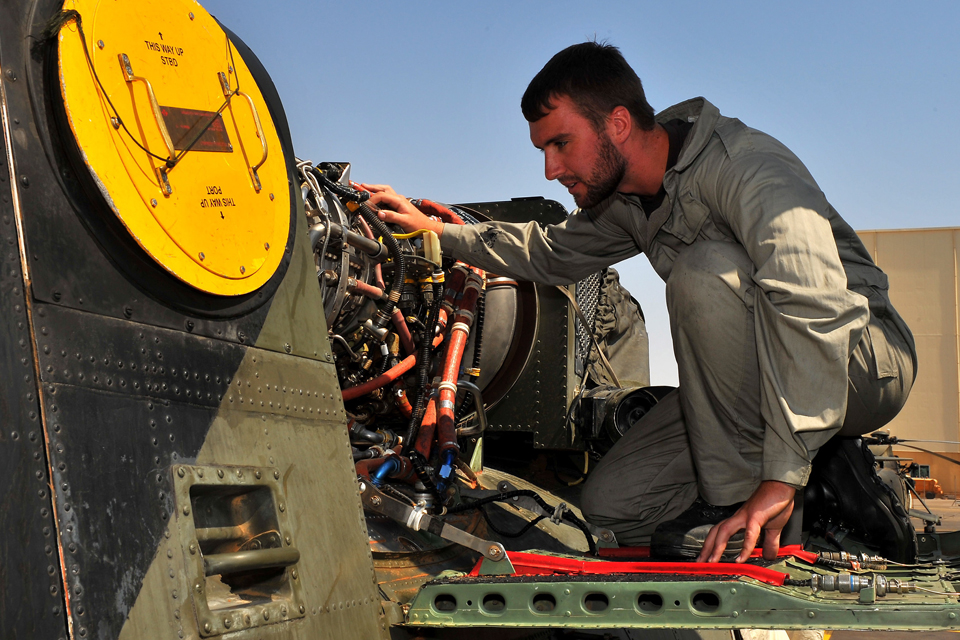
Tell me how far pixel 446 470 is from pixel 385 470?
0.71 feet

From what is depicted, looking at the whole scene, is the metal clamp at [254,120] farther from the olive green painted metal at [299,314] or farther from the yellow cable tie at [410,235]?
the yellow cable tie at [410,235]

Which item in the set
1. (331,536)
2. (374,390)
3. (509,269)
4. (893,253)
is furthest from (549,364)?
(893,253)

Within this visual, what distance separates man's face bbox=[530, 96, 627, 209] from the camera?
2.61 meters

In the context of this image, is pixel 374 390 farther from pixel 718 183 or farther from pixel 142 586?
pixel 142 586

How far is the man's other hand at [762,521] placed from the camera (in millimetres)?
2037

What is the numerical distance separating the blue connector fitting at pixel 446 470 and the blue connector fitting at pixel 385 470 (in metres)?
0.15

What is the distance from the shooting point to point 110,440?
136cm

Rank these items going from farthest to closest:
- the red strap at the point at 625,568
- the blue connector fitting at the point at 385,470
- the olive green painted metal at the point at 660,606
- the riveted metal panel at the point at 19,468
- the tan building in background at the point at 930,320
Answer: the tan building in background at the point at 930,320 < the blue connector fitting at the point at 385,470 < the red strap at the point at 625,568 < the olive green painted metal at the point at 660,606 < the riveted metal panel at the point at 19,468

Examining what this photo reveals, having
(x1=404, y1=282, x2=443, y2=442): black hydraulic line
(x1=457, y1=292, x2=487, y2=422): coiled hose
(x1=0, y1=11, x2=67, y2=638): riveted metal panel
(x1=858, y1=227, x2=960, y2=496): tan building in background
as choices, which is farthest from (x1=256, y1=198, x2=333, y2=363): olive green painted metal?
(x1=858, y1=227, x2=960, y2=496): tan building in background

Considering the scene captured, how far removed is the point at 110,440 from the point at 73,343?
0.17 m

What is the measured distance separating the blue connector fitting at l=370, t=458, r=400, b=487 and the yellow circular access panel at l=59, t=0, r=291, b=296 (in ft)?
3.17

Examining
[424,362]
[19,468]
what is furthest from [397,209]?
[19,468]

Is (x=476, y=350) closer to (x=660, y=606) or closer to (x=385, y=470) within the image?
(x=385, y=470)

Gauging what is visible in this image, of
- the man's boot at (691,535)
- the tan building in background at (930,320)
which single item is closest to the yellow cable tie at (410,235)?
the man's boot at (691,535)
